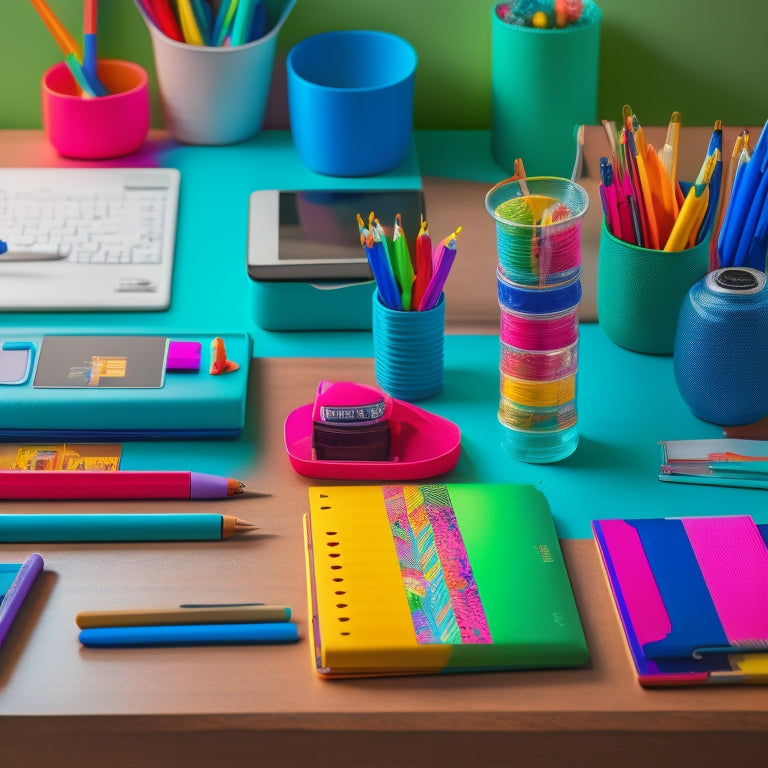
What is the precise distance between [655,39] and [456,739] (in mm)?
990

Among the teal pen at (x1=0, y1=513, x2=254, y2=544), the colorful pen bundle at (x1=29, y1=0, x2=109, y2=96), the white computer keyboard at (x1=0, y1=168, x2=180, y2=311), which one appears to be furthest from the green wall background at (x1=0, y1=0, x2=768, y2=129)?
the teal pen at (x1=0, y1=513, x2=254, y2=544)

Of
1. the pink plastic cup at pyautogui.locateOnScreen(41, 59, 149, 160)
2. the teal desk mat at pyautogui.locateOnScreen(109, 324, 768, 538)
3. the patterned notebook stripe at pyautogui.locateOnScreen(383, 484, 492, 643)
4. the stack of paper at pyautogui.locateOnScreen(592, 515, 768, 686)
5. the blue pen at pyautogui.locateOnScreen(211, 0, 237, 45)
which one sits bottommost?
the teal desk mat at pyautogui.locateOnScreen(109, 324, 768, 538)

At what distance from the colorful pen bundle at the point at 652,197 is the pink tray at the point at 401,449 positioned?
0.25 m

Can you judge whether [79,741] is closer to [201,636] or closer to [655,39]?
[201,636]

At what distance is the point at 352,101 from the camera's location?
132 centimetres

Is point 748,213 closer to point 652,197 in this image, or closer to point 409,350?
point 652,197

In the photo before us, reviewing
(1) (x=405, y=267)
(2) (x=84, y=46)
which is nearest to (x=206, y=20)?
(2) (x=84, y=46)

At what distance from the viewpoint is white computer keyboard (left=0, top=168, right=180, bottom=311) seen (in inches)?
46.7

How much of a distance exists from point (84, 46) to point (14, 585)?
78 cm

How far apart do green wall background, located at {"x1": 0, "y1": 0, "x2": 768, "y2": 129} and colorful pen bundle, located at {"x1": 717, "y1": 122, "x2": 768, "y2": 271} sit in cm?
44

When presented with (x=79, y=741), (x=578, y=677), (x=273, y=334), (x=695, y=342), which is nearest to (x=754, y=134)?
(x=695, y=342)

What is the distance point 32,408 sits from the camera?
3.26 ft

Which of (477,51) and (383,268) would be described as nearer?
(383,268)

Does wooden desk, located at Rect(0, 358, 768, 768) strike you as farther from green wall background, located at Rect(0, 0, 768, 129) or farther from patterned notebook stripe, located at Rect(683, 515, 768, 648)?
green wall background, located at Rect(0, 0, 768, 129)
